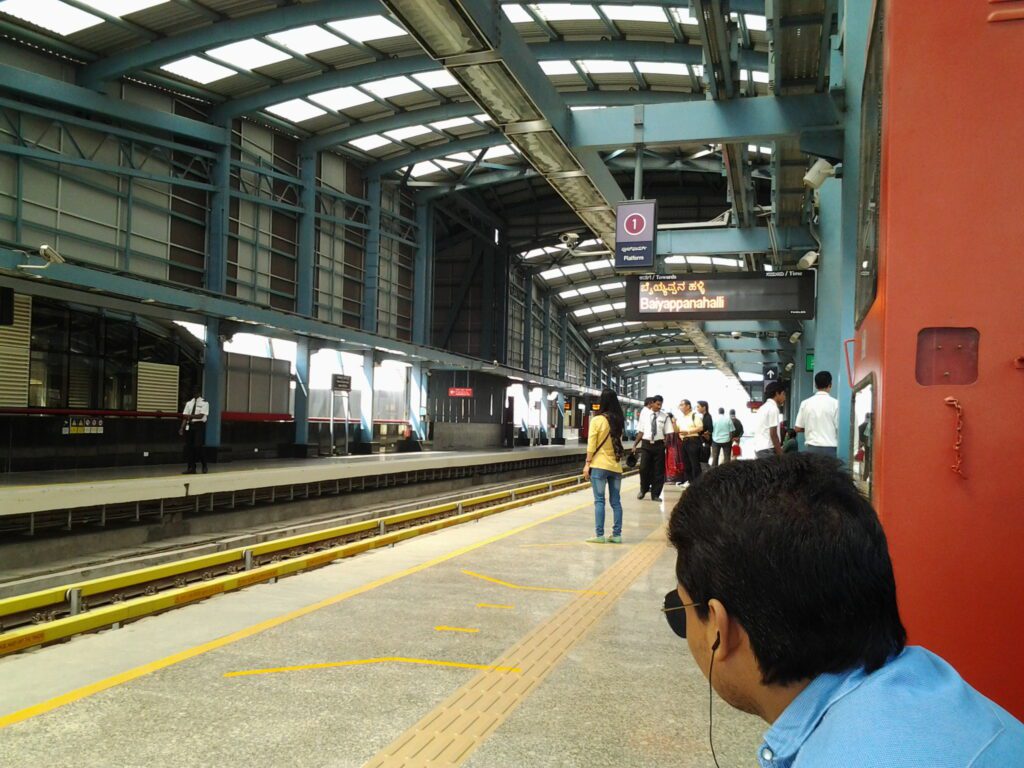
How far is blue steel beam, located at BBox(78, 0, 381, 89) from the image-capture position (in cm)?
1695

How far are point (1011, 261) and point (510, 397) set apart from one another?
3404 centimetres

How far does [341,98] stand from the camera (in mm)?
22172

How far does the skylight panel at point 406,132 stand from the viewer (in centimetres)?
A: 2503

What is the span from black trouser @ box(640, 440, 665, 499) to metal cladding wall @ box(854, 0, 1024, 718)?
36.8 feet

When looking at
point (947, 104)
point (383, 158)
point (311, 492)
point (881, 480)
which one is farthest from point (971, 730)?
point (383, 158)

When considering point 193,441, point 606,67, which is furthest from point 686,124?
point 606,67

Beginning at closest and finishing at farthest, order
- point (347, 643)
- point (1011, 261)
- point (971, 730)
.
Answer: point (971, 730) < point (1011, 261) < point (347, 643)

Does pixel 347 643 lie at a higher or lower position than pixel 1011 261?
lower

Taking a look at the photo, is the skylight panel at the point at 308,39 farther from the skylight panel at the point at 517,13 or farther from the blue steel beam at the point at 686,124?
the blue steel beam at the point at 686,124

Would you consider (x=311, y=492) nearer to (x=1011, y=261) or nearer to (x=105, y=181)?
(x=105, y=181)

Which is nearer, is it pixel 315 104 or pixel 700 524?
pixel 700 524

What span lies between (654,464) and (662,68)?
1155 centimetres

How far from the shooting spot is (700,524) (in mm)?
1144

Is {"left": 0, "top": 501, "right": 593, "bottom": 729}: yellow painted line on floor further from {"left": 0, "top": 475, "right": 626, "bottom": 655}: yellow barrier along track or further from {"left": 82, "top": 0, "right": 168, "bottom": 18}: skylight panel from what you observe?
{"left": 82, "top": 0, "right": 168, "bottom": 18}: skylight panel
